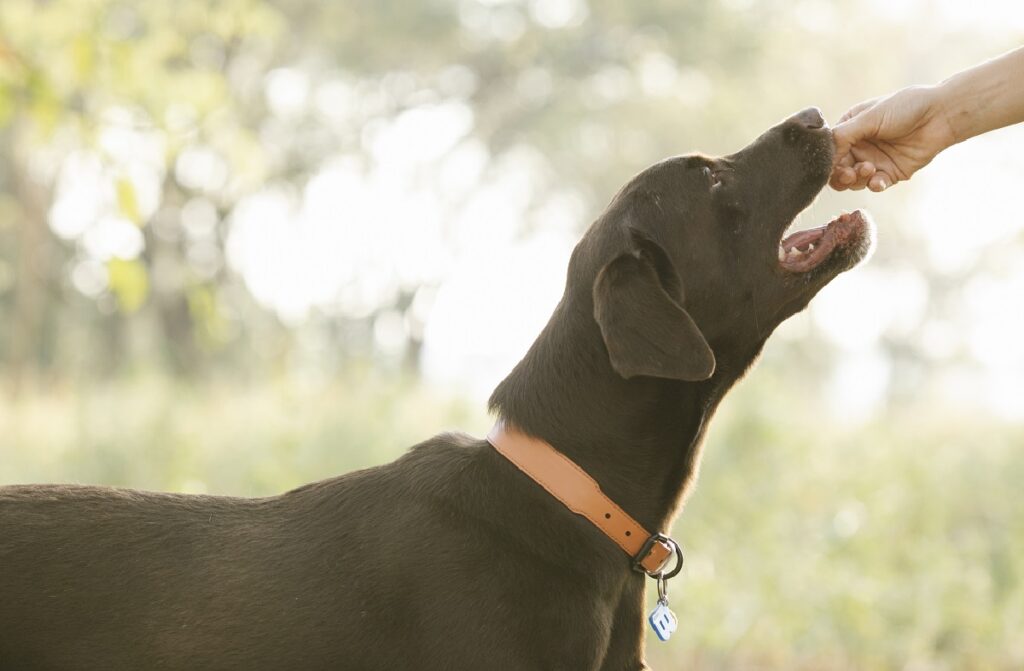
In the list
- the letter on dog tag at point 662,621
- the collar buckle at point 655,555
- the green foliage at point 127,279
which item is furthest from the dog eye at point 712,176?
the green foliage at point 127,279

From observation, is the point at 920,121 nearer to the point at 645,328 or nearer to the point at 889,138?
the point at 889,138

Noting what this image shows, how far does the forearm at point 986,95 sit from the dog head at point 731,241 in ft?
1.90

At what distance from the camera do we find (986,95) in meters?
4.17

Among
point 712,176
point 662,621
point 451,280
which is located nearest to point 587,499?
point 662,621

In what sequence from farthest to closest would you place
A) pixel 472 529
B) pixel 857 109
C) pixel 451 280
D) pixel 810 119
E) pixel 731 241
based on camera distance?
pixel 451 280
pixel 857 109
pixel 810 119
pixel 731 241
pixel 472 529

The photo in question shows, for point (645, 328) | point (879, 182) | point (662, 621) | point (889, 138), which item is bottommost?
point (662, 621)

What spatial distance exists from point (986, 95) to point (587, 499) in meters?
2.12

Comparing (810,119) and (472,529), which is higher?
(810,119)

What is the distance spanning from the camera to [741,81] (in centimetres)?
2236

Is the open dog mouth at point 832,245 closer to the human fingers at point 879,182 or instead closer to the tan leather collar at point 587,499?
the human fingers at point 879,182

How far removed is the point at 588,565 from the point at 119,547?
1.27 meters

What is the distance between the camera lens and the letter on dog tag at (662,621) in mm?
3457

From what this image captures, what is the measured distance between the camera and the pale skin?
13.7 ft

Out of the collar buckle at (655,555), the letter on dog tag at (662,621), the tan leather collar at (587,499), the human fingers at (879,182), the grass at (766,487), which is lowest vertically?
the grass at (766,487)
